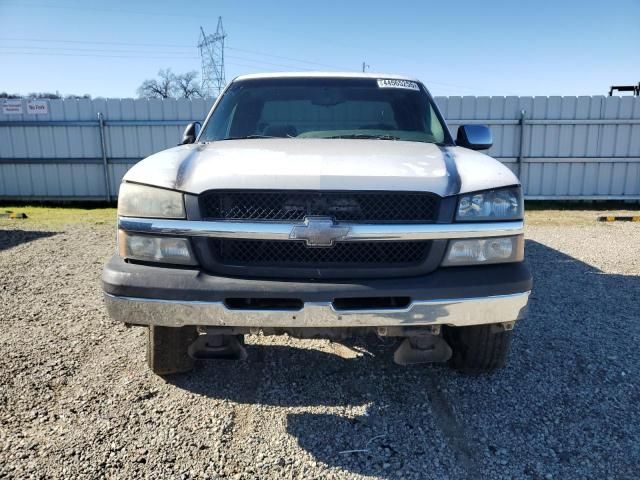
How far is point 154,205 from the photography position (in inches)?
89.1

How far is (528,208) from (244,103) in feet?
31.1

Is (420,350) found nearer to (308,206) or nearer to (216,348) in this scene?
(308,206)

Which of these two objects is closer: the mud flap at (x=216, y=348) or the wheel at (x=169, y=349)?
the mud flap at (x=216, y=348)

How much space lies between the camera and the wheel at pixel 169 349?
264 cm

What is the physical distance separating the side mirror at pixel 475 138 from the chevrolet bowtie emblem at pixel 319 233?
5.61 ft

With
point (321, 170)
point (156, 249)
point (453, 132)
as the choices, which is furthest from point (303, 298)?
point (453, 132)

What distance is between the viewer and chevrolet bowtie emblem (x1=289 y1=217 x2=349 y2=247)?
7.02 feet

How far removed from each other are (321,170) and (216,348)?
1.10m

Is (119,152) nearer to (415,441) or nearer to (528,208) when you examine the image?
(528,208)

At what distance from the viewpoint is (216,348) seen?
2.51m

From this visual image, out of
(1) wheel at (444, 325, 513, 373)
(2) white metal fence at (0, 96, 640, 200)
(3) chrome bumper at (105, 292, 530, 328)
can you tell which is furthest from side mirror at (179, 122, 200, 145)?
(2) white metal fence at (0, 96, 640, 200)

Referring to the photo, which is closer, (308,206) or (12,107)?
(308,206)

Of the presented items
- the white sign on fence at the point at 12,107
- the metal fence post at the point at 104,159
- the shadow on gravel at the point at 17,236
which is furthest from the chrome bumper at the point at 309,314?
the white sign on fence at the point at 12,107

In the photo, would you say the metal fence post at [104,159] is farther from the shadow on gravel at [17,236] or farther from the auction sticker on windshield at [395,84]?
the auction sticker on windshield at [395,84]
